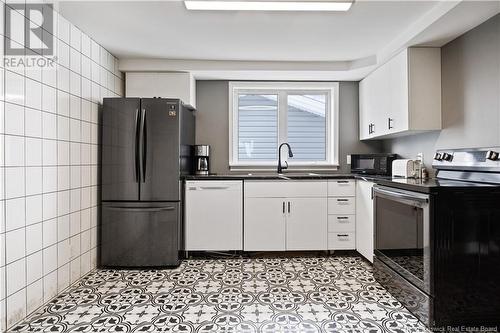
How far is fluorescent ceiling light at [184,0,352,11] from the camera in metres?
2.04

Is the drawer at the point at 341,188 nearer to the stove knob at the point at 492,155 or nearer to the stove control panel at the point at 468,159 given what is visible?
the stove control panel at the point at 468,159

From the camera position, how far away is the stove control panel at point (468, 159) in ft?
6.32

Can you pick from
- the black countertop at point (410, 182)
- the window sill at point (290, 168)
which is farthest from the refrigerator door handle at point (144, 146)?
the window sill at point (290, 168)

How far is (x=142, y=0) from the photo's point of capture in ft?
6.79

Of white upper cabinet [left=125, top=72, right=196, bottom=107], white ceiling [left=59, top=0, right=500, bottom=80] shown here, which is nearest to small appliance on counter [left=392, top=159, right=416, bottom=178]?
white ceiling [left=59, top=0, right=500, bottom=80]

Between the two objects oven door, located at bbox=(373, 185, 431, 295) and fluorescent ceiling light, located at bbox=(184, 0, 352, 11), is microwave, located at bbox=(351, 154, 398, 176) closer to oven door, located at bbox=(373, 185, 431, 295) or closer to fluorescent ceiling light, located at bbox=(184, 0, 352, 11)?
oven door, located at bbox=(373, 185, 431, 295)

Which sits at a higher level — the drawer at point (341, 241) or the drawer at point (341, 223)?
the drawer at point (341, 223)

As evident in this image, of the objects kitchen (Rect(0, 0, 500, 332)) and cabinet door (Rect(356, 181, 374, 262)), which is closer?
kitchen (Rect(0, 0, 500, 332))

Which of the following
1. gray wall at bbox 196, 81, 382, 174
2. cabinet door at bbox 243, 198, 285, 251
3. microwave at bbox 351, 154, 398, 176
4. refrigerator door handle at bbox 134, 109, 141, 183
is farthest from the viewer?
gray wall at bbox 196, 81, 382, 174

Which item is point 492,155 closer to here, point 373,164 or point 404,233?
point 404,233

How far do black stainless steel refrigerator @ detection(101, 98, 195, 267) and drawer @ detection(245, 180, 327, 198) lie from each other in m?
0.80

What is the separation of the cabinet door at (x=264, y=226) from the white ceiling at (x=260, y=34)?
1522 millimetres

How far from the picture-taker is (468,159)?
2137 millimetres

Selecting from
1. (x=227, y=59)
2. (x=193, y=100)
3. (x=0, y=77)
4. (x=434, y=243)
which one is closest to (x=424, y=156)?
(x=434, y=243)
